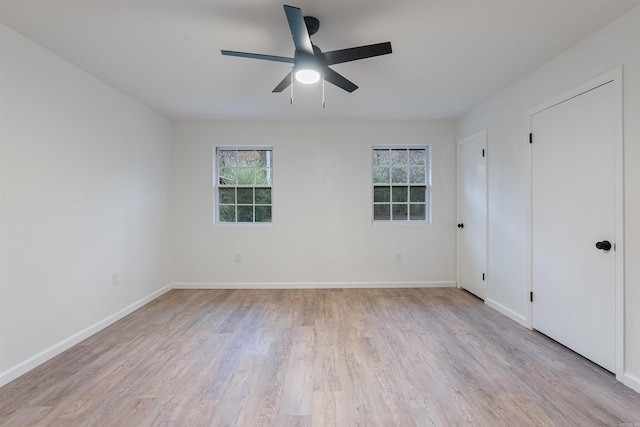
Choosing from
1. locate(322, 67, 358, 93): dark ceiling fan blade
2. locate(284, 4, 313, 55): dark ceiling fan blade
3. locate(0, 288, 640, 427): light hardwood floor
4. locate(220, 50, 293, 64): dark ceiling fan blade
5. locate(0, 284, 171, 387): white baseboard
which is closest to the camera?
locate(284, 4, 313, 55): dark ceiling fan blade

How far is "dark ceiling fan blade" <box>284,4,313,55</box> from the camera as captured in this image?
1.49 m

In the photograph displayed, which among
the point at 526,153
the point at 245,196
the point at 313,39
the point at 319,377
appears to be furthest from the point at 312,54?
the point at 245,196

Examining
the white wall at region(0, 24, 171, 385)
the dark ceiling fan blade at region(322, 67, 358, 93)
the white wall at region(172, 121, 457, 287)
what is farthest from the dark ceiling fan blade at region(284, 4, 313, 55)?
the white wall at region(172, 121, 457, 287)

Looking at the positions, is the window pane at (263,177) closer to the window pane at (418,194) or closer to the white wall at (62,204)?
the white wall at (62,204)

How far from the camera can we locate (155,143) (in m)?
3.85

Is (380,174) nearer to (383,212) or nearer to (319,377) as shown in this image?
(383,212)

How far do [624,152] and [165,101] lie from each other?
4321 millimetres

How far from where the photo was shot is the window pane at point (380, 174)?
4367 mm

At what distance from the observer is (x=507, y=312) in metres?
3.11

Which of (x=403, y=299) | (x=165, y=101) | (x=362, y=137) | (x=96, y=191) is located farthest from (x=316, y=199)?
(x=96, y=191)

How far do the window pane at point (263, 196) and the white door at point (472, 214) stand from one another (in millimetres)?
2849

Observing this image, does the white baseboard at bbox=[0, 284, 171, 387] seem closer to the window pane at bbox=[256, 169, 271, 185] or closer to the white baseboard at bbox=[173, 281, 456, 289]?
the white baseboard at bbox=[173, 281, 456, 289]

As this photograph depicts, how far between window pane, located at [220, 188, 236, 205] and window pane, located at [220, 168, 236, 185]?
0.35 feet

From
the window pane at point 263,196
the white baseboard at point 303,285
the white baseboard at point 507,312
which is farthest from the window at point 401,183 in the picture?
A: the window pane at point 263,196
